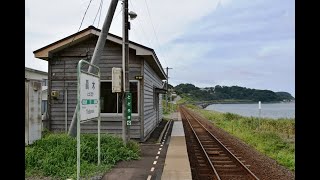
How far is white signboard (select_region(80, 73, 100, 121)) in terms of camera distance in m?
6.64

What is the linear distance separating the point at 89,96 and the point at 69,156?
1959 millimetres

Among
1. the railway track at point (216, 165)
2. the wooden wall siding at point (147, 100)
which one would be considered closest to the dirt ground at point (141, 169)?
the railway track at point (216, 165)

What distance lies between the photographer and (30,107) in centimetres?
855

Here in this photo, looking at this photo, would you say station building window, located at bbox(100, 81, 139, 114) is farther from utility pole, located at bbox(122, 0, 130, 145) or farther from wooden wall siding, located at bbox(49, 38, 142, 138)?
utility pole, located at bbox(122, 0, 130, 145)

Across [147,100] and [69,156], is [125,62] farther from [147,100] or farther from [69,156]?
[147,100]

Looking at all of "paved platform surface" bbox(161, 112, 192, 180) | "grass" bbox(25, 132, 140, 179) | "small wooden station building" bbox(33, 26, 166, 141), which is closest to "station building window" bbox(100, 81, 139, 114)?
"small wooden station building" bbox(33, 26, 166, 141)

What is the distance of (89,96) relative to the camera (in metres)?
7.16

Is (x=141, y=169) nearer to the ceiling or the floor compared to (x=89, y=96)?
nearer to the floor

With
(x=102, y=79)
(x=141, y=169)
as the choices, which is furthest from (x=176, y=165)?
(x=102, y=79)

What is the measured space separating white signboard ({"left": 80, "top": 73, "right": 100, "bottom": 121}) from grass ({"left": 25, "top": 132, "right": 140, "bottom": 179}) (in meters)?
Answer: 1.28

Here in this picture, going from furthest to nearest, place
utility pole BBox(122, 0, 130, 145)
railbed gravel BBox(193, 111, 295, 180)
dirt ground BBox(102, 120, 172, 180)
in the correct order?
utility pole BBox(122, 0, 130, 145) < railbed gravel BBox(193, 111, 295, 180) < dirt ground BBox(102, 120, 172, 180)
